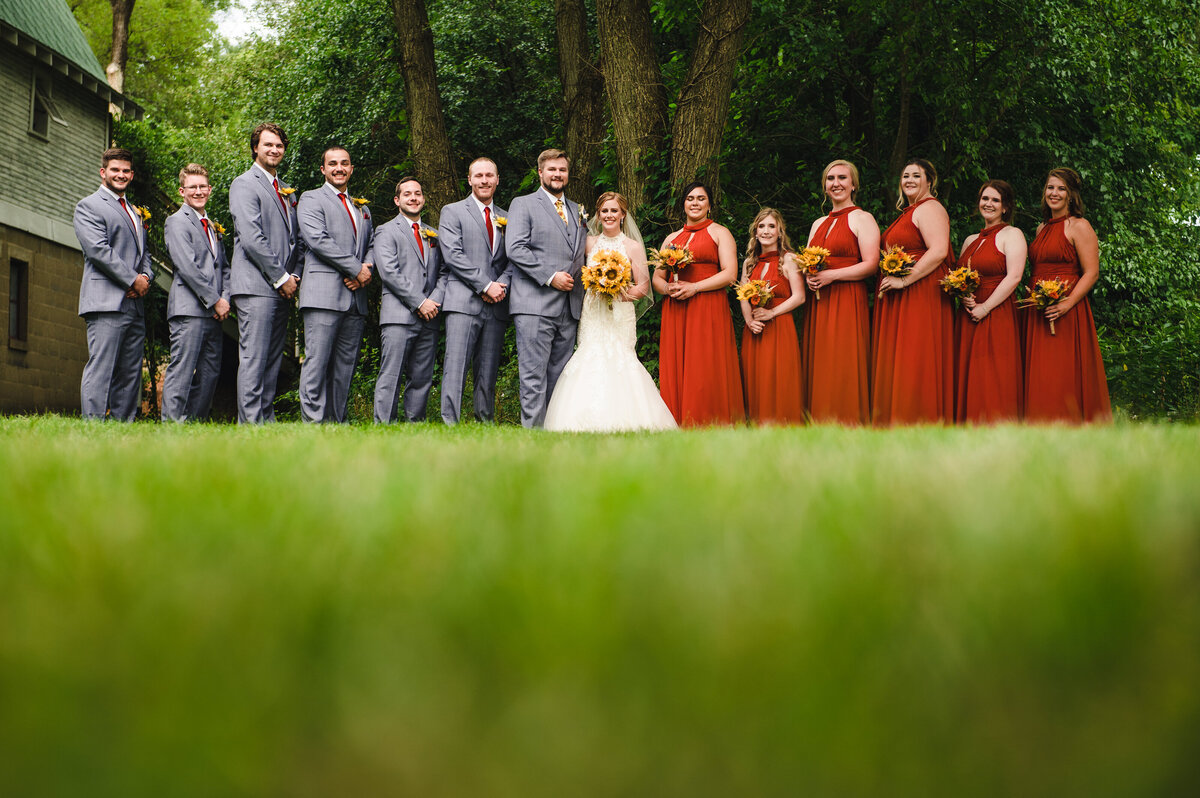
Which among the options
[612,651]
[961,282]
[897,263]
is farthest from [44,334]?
[612,651]

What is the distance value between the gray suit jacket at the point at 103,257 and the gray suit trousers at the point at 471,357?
345cm

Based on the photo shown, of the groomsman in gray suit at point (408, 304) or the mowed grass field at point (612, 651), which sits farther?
the groomsman in gray suit at point (408, 304)

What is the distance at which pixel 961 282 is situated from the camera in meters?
9.70

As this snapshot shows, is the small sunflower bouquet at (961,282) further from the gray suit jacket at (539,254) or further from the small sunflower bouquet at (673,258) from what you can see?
the gray suit jacket at (539,254)

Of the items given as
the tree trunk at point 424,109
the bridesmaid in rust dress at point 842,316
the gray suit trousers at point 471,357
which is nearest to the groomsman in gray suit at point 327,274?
the gray suit trousers at point 471,357

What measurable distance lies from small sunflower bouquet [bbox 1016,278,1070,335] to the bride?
11.7ft

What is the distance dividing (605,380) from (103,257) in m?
5.51

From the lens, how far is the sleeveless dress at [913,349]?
31.7 ft

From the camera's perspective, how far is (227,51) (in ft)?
164

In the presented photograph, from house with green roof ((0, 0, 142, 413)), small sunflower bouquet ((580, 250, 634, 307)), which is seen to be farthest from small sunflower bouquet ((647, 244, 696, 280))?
house with green roof ((0, 0, 142, 413))

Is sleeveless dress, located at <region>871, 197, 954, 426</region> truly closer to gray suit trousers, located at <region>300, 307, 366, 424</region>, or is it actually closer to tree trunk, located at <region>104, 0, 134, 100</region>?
gray suit trousers, located at <region>300, 307, 366, 424</region>

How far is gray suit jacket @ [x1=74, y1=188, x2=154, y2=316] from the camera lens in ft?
36.4

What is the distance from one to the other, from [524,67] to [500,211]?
15.5m

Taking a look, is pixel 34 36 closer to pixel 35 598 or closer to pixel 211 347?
pixel 211 347
